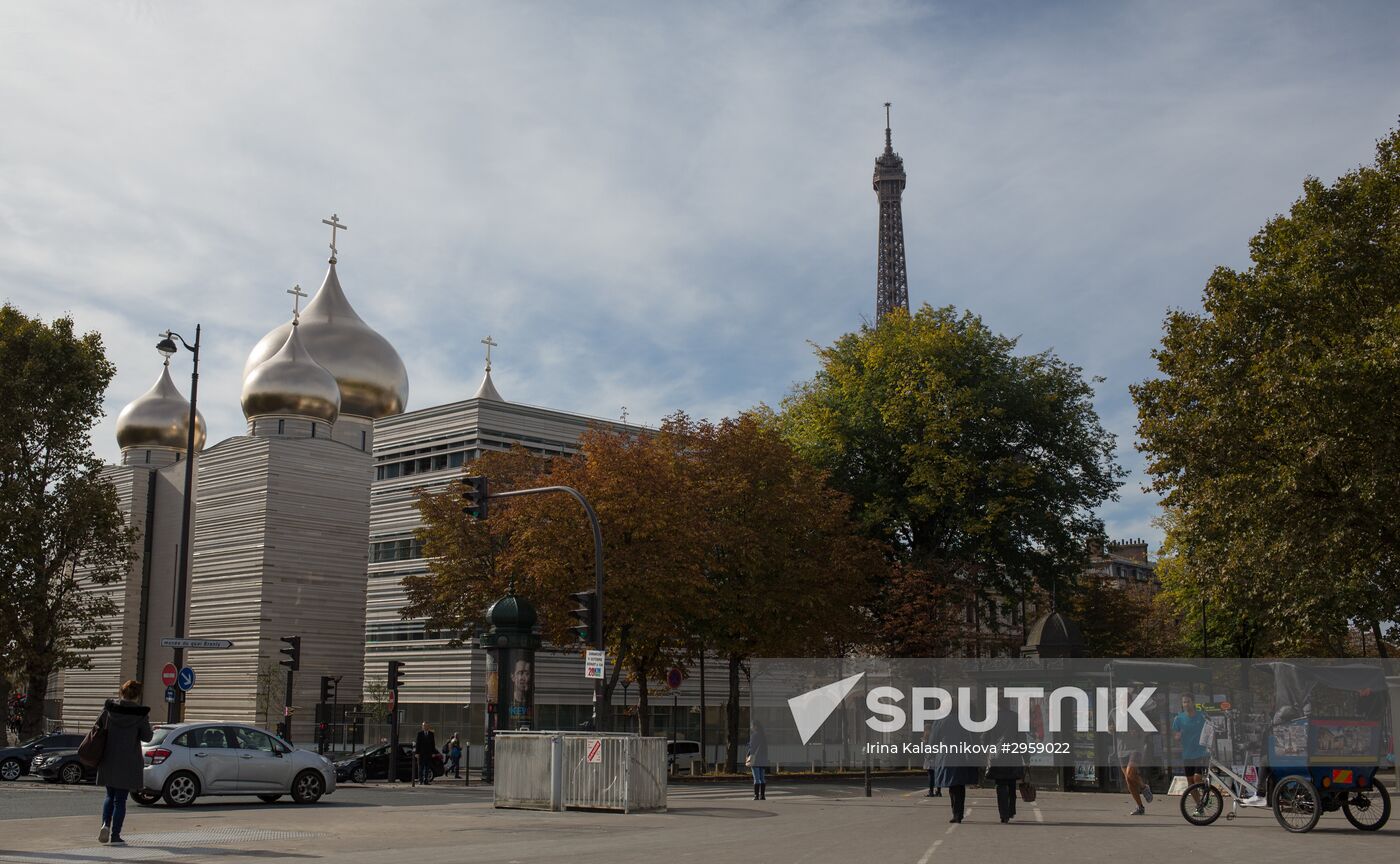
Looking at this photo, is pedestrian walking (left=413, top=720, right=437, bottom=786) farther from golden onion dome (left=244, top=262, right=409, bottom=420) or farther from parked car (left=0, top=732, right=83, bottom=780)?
golden onion dome (left=244, top=262, right=409, bottom=420)

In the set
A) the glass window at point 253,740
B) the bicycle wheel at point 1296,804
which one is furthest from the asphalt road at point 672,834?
the glass window at point 253,740

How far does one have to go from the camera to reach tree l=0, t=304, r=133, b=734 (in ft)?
132

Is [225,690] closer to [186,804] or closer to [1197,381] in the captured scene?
[186,804]

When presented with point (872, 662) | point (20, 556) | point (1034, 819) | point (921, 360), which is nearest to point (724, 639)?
point (872, 662)

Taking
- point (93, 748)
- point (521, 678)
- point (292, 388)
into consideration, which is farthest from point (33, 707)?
point (93, 748)

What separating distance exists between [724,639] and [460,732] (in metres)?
21.8

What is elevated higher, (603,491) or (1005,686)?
(603,491)

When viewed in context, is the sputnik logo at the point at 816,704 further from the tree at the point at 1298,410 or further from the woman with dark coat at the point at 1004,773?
the woman with dark coat at the point at 1004,773

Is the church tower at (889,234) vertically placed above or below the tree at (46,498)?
above

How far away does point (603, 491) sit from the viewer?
3369cm

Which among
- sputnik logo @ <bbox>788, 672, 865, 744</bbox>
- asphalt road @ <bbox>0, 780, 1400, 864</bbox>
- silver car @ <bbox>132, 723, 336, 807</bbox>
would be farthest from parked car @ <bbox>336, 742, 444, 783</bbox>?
silver car @ <bbox>132, 723, 336, 807</bbox>

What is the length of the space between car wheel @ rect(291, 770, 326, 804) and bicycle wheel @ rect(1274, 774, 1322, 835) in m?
15.2

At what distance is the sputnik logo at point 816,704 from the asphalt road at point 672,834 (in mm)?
13288

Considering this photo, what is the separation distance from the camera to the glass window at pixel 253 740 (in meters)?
22.0
